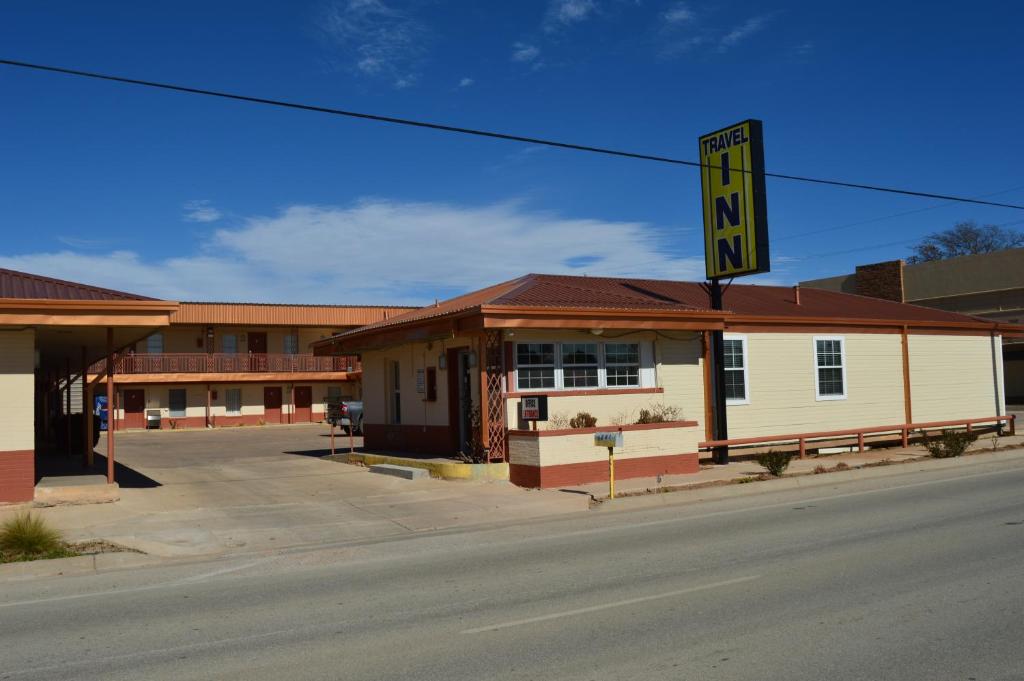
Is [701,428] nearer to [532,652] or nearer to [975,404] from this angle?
[975,404]

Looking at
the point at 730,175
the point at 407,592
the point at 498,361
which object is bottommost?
the point at 407,592

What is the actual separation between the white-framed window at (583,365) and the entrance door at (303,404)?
34696 mm

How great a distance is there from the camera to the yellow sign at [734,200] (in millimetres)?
18391

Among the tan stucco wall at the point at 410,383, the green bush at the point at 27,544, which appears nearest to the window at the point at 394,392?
the tan stucco wall at the point at 410,383

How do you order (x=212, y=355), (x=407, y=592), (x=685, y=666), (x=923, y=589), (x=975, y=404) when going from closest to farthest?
(x=685, y=666) < (x=923, y=589) < (x=407, y=592) < (x=975, y=404) < (x=212, y=355)

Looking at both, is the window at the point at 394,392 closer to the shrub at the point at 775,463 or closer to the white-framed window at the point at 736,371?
the white-framed window at the point at 736,371

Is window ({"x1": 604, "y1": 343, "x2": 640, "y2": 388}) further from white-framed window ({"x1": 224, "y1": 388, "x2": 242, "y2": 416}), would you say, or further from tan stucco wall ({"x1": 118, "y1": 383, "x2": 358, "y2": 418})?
white-framed window ({"x1": 224, "y1": 388, "x2": 242, "y2": 416})

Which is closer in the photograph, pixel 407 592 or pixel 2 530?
pixel 407 592

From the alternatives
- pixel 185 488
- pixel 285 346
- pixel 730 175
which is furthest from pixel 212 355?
pixel 730 175

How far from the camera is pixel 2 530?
38.0ft

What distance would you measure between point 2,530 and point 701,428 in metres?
13.7

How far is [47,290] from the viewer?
14562 mm

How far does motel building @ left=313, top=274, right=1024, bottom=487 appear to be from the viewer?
17.1 metres

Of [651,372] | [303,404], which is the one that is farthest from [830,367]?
[303,404]
